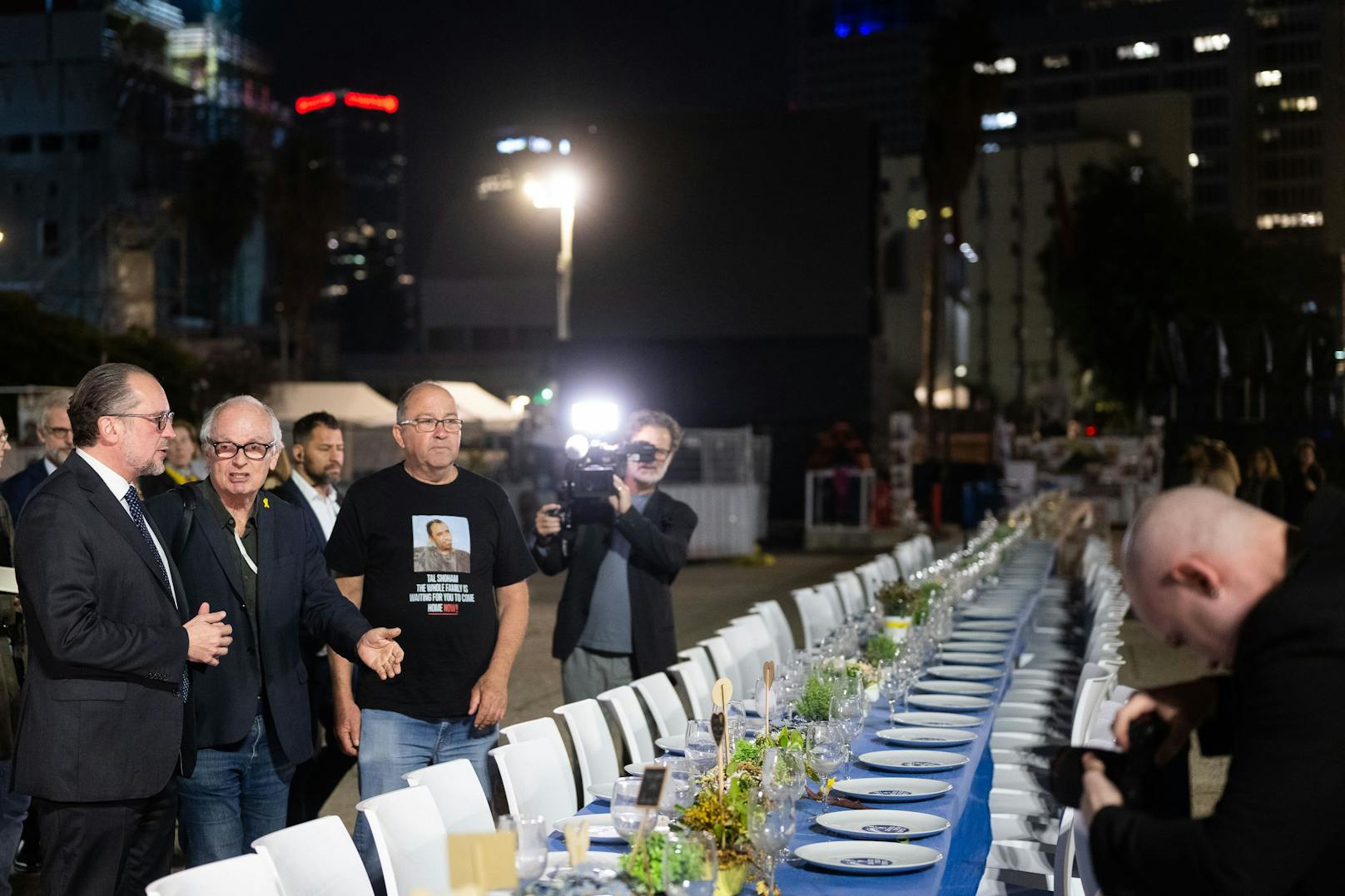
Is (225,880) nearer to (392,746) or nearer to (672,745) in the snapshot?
(392,746)

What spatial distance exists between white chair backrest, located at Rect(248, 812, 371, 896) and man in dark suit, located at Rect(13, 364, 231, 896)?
0.58 metres

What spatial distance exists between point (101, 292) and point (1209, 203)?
104998mm

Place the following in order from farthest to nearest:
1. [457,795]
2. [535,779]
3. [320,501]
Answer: [320,501] < [535,779] < [457,795]

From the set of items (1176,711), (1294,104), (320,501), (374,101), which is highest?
(374,101)

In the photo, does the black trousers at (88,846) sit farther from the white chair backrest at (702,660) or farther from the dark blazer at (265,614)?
the white chair backrest at (702,660)

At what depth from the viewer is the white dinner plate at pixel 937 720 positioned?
19.0 ft

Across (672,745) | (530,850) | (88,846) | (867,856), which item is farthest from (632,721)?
(530,850)

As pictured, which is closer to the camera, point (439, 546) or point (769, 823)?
point (769, 823)

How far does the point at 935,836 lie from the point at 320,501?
3.75 metres

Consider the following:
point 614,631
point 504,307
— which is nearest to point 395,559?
point 614,631

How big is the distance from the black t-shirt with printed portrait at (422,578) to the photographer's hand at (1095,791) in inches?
121

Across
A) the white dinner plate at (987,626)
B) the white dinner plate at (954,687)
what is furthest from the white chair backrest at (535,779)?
the white dinner plate at (987,626)

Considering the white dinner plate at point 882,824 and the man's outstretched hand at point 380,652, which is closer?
the white dinner plate at point 882,824

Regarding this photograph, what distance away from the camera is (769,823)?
341 centimetres
